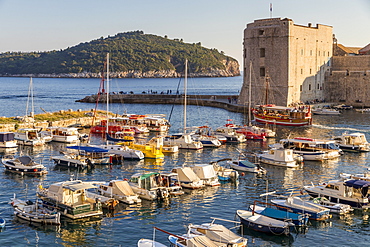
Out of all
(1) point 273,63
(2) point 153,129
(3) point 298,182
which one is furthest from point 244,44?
(3) point 298,182

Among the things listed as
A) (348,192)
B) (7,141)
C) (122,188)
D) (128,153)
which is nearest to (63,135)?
(7,141)

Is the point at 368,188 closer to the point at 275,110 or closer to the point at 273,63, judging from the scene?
the point at 275,110

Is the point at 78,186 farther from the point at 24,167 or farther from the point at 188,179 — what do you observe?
the point at 24,167

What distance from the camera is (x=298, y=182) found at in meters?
31.3

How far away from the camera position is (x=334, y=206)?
24.9 meters

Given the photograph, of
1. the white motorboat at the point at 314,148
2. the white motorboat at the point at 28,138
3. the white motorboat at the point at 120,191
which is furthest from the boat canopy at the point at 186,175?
the white motorboat at the point at 28,138

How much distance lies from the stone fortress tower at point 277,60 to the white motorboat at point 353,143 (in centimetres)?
2211

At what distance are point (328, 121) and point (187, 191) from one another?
34.9 m

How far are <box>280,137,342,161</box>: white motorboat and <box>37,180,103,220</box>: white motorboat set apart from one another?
18.9 metres

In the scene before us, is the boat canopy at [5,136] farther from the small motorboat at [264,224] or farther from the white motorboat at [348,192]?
the white motorboat at [348,192]

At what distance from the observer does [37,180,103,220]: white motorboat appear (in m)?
23.7

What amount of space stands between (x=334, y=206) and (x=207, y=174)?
7.82m

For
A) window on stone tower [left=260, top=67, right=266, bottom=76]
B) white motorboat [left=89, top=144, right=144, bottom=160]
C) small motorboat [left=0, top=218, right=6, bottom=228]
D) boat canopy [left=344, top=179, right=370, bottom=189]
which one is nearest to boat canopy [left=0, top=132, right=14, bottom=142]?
white motorboat [left=89, top=144, right=144, bottom=160]

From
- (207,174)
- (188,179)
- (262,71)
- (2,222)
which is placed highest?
(262,71)
